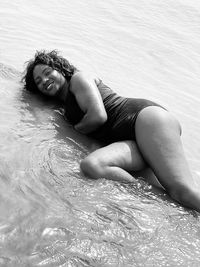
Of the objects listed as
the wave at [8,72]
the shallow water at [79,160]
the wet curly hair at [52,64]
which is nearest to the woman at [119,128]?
the wet curly hair at [52,64]

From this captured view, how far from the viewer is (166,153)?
10.2 feet

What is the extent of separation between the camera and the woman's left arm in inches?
139

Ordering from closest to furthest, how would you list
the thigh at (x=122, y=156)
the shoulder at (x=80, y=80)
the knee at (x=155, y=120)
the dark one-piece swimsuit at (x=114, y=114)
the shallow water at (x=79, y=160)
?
the shallow water at (x=79, y=160), the thigh at (x=122, y=156), the knee at (x=155, y=120), the dark one-piece swimsuit at (x=114, y=114), the shoulder at (x=80, y=80)

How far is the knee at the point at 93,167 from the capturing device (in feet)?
9.90

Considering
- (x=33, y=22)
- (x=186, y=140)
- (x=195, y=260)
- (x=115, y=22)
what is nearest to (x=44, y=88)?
(x=186, y=140)

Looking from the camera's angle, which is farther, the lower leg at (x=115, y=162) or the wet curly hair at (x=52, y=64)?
the wet curly hair at (x=52, y=64)

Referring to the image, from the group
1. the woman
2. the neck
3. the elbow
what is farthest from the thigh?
the neck

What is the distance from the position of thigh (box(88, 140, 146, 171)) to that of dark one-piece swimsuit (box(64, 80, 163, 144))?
14 cm

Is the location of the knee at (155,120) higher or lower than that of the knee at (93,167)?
higher

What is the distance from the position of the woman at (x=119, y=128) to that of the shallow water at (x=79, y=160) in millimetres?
114

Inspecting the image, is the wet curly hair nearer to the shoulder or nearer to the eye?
the eye

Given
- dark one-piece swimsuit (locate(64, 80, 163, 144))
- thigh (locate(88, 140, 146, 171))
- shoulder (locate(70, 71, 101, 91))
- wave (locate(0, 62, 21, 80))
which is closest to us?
thigh (locate(88, 140, 146, 171))

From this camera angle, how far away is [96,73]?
5.31m

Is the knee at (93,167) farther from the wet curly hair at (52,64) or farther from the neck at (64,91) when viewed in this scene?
the wet curly hair at (52,64)
